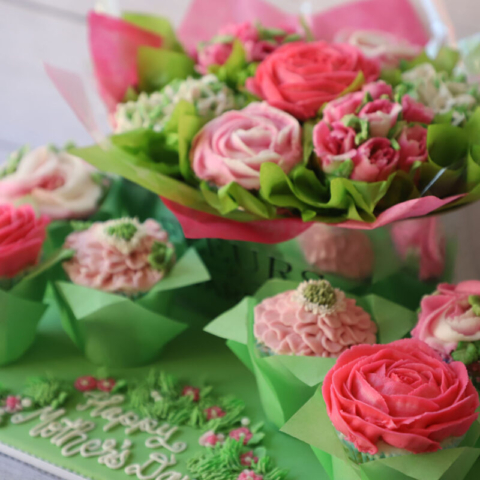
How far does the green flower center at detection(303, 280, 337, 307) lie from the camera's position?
0.54 meters

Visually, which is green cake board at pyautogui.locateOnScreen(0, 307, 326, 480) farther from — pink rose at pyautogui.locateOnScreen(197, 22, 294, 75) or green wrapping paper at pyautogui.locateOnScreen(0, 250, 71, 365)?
pink rose at pyautogui.locateOnScreen(197, 22, 294, 75)

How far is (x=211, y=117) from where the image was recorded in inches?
27.9

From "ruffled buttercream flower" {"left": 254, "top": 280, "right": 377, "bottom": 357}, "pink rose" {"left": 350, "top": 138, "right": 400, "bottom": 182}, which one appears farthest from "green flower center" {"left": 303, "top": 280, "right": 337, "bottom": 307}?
"pink rose" {"left": 350, "top": 138, "right": 400, "bottom": 182}

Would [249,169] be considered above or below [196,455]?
above

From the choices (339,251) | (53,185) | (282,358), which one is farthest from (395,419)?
(53,185)

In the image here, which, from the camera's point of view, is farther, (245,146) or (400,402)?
(245,146)

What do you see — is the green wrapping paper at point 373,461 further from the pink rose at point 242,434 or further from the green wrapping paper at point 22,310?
the green wrapping paper at point 22,310

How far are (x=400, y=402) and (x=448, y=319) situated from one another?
13cm

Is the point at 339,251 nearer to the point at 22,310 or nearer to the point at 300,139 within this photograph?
the point at 300,139

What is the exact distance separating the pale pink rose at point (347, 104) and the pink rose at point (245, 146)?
0.12 ft

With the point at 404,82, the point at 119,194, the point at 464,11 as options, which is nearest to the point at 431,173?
the point at 404,82

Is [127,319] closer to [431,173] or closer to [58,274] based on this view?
[58,274]

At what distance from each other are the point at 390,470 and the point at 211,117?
0.44 meters

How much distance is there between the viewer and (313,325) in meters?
0.54
